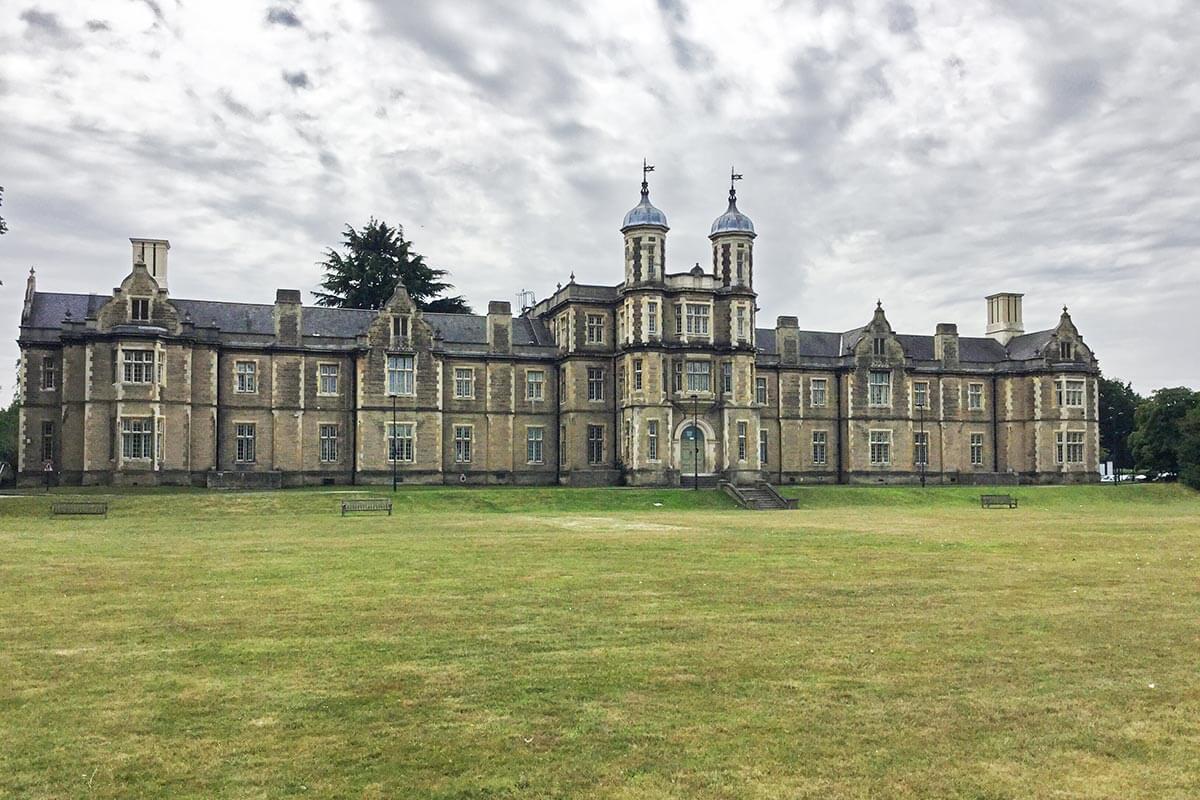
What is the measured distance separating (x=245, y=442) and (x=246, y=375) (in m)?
3.60

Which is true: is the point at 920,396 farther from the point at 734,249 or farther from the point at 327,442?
the point at 327,442

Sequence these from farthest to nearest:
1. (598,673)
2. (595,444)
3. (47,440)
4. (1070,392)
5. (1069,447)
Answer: (1070,392)
(1069,447)
(595,444)
(47,440)
(598,673)

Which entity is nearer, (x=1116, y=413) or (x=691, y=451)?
(x=691, y=451)

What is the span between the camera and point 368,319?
61.6 metres

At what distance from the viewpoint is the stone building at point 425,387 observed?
53.3m

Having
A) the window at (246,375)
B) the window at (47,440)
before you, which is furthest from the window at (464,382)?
the window at (47,440)

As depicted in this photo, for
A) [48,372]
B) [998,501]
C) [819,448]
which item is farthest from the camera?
[819,448]

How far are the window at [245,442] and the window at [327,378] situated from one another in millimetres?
4143

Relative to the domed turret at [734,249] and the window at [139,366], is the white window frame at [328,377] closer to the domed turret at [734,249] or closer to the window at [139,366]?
the window at [139,366]

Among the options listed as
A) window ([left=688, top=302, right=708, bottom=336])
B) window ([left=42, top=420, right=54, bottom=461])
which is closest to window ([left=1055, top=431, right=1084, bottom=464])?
window ([left=688, top=302, right=708, bottom=336])

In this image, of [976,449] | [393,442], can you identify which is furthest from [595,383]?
A: [976,449]

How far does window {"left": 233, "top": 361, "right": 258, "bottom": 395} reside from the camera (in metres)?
57.7

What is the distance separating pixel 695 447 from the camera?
6034 centimetres

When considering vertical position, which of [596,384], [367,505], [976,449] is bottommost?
[367,505]
